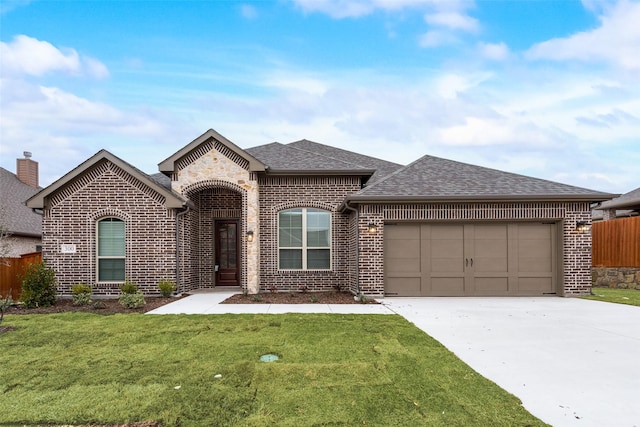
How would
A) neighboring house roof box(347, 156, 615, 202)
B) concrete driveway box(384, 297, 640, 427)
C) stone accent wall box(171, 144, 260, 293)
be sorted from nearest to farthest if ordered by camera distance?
concrete driveway box(384, 297, 640, 427), neighboring house roof box(347, 156, 615, 202), stone accent wall box(171, 144, 260, 293)

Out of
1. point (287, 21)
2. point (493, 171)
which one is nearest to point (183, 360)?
point (493, 171)

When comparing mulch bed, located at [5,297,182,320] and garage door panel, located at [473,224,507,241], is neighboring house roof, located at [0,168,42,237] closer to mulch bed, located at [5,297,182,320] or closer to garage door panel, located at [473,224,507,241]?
mulch bed, located at [5,297,182,320]

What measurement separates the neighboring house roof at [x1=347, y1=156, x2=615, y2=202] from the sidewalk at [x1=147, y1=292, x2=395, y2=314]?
307cm

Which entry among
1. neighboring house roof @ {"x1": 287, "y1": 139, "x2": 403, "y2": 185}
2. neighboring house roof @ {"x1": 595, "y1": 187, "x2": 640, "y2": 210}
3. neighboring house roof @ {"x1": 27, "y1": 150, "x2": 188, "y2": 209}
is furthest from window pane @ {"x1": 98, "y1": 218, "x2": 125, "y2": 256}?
neighboring house roof @ {"x1": 595, "y1": 187, "x2": 640, "y2": 210}

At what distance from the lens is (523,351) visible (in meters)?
5.31

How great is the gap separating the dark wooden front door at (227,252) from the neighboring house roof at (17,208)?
344 inches

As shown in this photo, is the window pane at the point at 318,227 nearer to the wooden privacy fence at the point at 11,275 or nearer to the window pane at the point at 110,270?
the window pane at the point at 110,270

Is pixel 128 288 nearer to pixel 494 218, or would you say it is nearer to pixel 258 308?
pixel 258 308

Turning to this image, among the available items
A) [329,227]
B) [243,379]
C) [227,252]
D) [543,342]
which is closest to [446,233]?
[329,227]

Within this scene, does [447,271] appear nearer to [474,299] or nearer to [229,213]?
[474,299]

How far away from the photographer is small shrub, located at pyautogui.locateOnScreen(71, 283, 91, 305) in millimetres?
9695

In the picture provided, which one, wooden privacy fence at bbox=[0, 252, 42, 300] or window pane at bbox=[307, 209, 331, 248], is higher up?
window pane at bbox=[307, 209, 331, 248]

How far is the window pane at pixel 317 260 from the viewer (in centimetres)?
1232

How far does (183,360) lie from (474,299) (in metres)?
8.29
